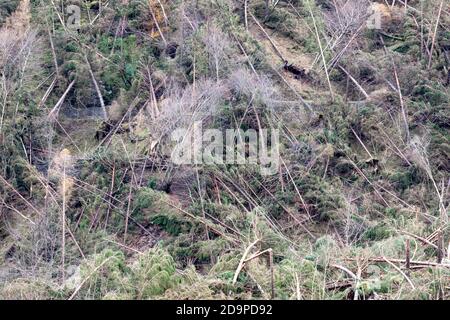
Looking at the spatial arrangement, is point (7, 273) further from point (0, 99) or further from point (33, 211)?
point (0, 99)

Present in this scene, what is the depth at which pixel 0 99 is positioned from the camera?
14688 mm

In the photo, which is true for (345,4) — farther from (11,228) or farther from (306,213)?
(11,228)

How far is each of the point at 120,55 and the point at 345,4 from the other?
4.93m

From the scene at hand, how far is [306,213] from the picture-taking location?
507 inches

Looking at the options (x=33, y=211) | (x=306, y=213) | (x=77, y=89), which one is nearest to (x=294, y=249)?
(x=306, y=213)
